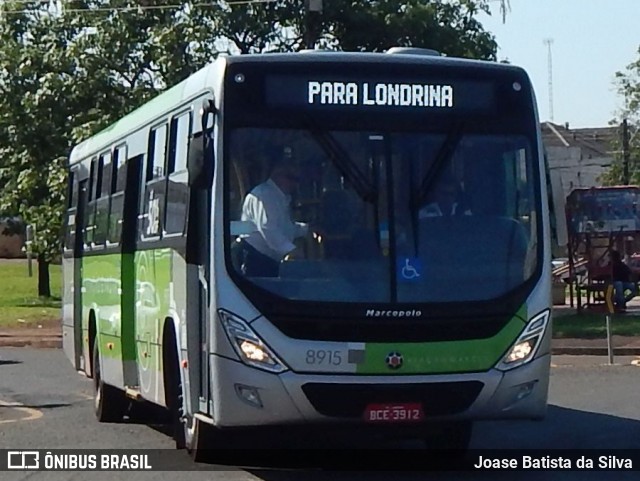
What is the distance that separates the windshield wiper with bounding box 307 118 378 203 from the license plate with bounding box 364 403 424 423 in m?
1.46

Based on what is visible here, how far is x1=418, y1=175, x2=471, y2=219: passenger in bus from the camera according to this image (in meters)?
10.2

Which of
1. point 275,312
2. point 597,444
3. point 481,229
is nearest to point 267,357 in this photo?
point 275,312

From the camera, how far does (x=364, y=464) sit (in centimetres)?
1152

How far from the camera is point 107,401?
49.1ft

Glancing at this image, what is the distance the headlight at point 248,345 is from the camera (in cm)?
974

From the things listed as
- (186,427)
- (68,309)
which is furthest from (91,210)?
(186,427)

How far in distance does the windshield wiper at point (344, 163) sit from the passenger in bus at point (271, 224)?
27 centimetres

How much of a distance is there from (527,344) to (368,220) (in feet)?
4.85

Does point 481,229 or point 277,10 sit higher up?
point 277,10

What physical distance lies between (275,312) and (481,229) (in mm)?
1651

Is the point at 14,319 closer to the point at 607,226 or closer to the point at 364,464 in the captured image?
the point at 607,226

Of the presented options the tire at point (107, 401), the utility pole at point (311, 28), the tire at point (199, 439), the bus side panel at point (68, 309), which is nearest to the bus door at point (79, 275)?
the bus side panel at point (68, 309)

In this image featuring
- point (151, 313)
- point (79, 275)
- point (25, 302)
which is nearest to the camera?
point (151, 313)

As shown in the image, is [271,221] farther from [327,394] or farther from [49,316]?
[49,316]
